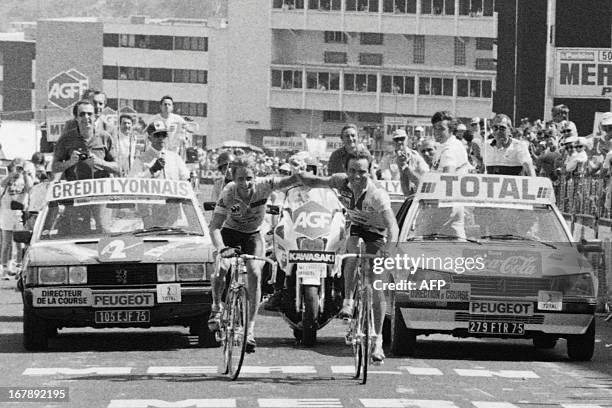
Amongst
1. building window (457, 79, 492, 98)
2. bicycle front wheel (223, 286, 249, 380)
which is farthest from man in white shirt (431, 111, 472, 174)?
building window (457, 79, 492, 98)

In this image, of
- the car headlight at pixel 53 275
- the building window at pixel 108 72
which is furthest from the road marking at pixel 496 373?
the building window at pixel 108 72

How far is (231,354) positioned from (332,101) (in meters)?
118

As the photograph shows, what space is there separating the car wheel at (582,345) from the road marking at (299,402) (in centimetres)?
379

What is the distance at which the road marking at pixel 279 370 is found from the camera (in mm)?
14016

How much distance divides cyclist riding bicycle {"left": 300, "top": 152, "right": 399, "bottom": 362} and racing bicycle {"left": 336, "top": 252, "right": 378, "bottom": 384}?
14 centimetres

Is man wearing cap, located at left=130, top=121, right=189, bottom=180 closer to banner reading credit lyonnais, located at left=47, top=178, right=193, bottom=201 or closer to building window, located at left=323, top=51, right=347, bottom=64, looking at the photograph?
banner reading credit lyonnais, located at left=47, top=178, right=193, bottom=201

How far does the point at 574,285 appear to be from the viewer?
15.3m

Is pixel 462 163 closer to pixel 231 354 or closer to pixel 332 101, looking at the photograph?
pixel 231 354

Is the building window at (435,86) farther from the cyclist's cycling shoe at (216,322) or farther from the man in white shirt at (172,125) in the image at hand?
the cyclist's cycling shoe at (216,322)

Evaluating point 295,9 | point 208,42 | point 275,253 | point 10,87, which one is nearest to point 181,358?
point 275,253

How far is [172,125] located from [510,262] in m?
10.2

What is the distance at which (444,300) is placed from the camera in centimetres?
1512

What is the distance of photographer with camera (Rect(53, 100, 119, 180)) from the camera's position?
18969mm

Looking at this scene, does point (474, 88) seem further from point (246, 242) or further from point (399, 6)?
point (246, 242)
